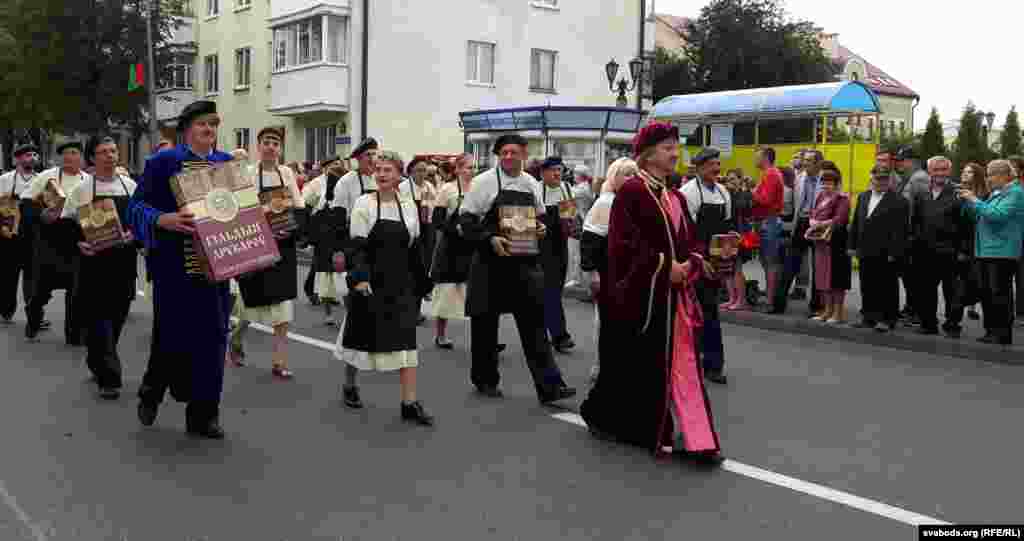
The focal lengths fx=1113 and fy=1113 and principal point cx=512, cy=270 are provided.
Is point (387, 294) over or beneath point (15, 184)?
beneath

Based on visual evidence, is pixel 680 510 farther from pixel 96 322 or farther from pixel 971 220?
pixel 971 220

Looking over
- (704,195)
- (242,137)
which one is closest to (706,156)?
(704,195)

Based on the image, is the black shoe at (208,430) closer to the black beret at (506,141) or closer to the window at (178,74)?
the black beret at (506,141)

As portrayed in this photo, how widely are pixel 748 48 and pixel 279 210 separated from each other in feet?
143

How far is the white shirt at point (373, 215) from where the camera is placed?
752 centimetres

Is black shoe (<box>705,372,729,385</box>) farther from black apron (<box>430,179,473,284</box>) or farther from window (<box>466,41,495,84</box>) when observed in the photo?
window (<box>466,41,495,84</box>)

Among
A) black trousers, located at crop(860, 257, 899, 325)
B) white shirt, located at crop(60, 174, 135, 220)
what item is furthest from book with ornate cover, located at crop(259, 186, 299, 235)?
black trousers, located at crop(860, 257, 899, 325)

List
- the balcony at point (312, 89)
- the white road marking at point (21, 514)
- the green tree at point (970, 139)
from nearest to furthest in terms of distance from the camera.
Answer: the white road marking at point (21, 514) → the balcony at point (312, 89) → the green tree at point (970, 139)

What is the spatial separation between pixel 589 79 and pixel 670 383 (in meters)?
38.1

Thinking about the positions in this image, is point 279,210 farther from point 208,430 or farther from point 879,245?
point 879,245

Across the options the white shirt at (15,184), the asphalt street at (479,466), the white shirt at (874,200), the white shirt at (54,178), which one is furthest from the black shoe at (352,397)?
the white shirt at (874,200)

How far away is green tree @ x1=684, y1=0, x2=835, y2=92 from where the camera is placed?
165 ft

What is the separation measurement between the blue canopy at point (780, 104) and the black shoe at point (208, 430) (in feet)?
66.0

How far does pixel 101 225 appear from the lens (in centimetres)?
862
